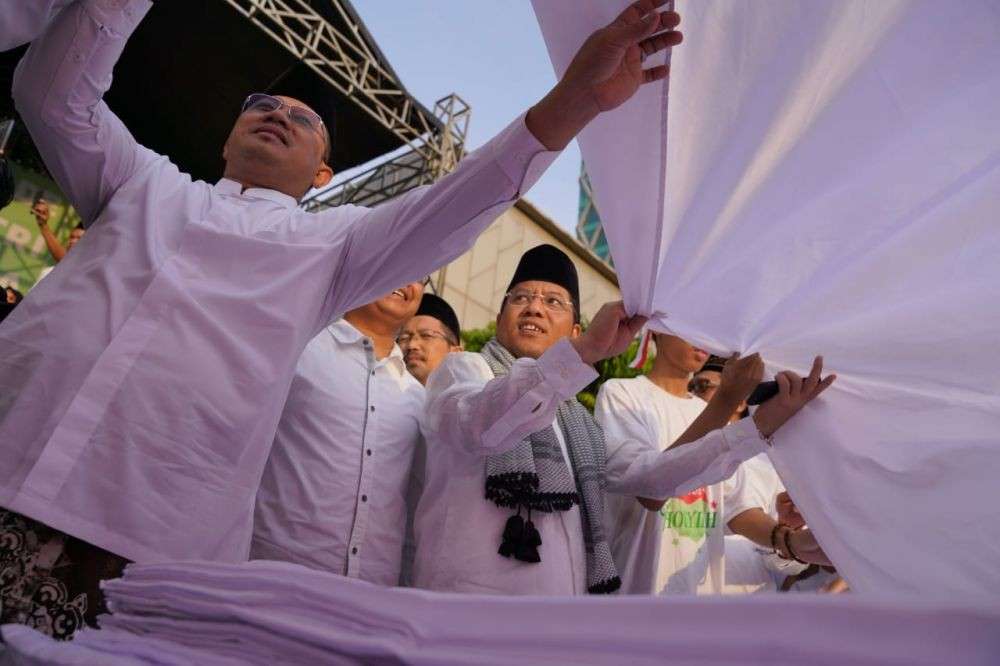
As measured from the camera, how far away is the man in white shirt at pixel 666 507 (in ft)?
7.72

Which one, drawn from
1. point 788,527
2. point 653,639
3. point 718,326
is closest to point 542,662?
point 653,639

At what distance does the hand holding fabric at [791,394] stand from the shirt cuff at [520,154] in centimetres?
73

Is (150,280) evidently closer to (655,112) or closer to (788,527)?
(655,112)

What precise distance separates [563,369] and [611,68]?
30.3 inches

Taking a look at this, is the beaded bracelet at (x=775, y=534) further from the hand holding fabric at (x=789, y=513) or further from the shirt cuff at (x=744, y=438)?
the shirt cuff at (x=744, y=438)

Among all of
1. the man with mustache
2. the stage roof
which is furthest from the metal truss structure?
the man with mustache

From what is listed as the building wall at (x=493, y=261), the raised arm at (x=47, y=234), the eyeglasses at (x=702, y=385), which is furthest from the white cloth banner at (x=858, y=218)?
the building wall at (x=493, y=261)

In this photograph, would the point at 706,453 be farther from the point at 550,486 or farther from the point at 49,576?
the point at 49,576

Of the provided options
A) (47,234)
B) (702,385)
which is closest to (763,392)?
(702,385)

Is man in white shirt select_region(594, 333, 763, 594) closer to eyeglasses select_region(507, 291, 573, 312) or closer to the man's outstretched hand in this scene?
eyeglasses select_region(507, 291, 573, 312)

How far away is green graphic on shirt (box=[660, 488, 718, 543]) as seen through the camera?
256 cm

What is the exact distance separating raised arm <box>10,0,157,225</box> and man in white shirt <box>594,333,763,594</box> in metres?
1.62

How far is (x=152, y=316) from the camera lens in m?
1.27

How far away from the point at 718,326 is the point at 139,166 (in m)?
1.32
